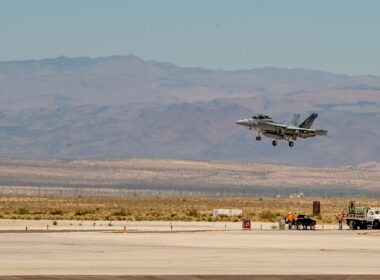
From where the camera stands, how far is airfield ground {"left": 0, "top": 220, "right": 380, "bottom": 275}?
5062cm

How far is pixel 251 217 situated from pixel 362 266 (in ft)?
230

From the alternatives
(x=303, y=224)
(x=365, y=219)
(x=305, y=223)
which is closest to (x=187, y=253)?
(x=303, y=224)

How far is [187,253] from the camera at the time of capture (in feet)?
200

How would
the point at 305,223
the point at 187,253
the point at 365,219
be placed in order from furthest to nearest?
the point at 365,219 < the point at 305,223 < the point at 187,253

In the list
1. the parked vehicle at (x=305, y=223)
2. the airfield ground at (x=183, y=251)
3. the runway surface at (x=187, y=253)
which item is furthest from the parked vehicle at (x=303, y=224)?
the runway surface at (x=187, y=253)

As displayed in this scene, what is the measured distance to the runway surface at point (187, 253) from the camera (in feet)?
165

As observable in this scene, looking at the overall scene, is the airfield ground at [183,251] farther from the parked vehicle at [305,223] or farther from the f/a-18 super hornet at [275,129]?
the f/a-18 super hornet at [275,129]

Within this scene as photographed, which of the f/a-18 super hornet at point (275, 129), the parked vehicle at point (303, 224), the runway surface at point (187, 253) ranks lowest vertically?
the runway surface at point (187, 253)

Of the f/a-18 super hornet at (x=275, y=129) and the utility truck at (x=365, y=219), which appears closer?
the utility truck at (x=365, y=219)

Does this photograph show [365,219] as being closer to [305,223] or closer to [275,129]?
[305,223]

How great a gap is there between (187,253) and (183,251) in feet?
5.58

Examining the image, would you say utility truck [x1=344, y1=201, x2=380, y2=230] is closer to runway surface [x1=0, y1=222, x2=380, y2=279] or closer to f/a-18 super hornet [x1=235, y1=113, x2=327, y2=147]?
runway surface [x1=0, y1=222, x2=380, y2=279]

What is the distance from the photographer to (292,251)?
63.7 m

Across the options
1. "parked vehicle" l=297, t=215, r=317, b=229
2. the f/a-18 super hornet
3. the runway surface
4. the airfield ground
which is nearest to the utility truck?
"parked vehicle" l=297, t=215, r=317, b=229
